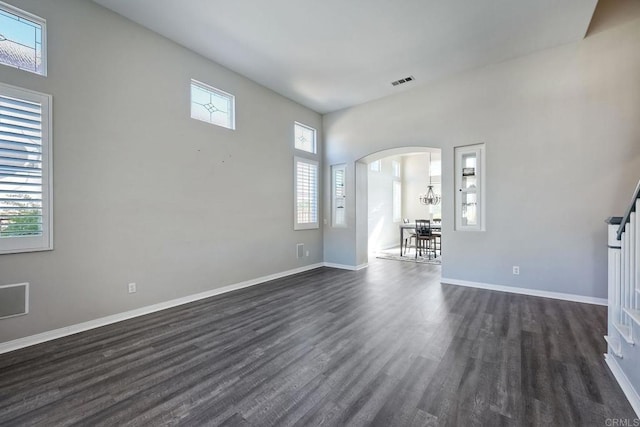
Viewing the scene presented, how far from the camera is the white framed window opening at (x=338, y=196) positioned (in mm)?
6520

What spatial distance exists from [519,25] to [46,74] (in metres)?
5.55

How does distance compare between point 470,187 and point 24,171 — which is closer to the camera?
point 24,171

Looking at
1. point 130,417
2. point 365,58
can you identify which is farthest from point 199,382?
point 365,58

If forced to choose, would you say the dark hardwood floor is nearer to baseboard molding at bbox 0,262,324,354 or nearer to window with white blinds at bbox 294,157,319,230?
baseboard molding at bbox 0,262,324,354

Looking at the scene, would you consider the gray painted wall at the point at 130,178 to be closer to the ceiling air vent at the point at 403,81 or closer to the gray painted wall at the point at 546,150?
the ceiling air vent at the point at 403,81

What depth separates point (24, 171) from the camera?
273 centimetres

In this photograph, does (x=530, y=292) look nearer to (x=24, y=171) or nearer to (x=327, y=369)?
(x=327, y=369)

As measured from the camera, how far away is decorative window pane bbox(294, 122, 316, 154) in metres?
6.13

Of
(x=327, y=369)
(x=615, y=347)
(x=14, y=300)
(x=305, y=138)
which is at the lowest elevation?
(x=327, y=369)

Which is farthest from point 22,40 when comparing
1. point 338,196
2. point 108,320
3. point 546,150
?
point 546,150

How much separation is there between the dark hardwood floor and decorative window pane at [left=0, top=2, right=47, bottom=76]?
9.27ft

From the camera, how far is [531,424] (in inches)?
65.3

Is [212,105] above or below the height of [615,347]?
above

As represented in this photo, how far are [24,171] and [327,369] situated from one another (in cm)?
347
